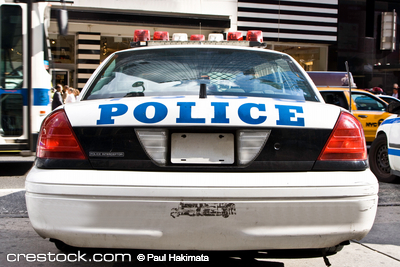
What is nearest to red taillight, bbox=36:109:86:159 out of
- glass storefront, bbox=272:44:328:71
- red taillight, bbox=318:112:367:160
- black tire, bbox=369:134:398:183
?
red taillight, bbox=318:112:367:160

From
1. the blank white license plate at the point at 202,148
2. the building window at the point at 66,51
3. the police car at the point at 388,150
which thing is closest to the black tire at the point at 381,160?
the police car at the point at 388,150

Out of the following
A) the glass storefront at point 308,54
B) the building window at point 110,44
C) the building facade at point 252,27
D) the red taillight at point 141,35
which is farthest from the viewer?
the glass storefront at point 308,54

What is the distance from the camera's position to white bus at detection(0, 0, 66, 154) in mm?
7461

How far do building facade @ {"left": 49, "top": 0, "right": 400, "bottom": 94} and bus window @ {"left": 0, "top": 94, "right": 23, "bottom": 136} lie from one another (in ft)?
28.1

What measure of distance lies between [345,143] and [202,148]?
78 cm

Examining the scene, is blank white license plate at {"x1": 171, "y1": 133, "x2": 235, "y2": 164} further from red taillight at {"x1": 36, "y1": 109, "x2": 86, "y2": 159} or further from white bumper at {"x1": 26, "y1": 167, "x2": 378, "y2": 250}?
red taillight at {"x1": 36, "y1": 109, "x2": 86, "y2": 159}

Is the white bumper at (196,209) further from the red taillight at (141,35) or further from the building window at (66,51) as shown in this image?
the building window at (66,51)

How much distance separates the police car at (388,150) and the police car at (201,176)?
11.9 ft

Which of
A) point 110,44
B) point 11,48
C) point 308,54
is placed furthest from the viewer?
point 308,54

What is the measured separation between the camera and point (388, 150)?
6.07 meters

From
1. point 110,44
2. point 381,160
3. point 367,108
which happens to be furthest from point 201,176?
point 110,44

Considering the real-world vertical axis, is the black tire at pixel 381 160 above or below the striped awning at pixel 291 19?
below

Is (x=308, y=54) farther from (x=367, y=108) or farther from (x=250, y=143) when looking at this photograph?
(x=250, y=143)

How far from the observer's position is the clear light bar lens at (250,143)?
235 cm
